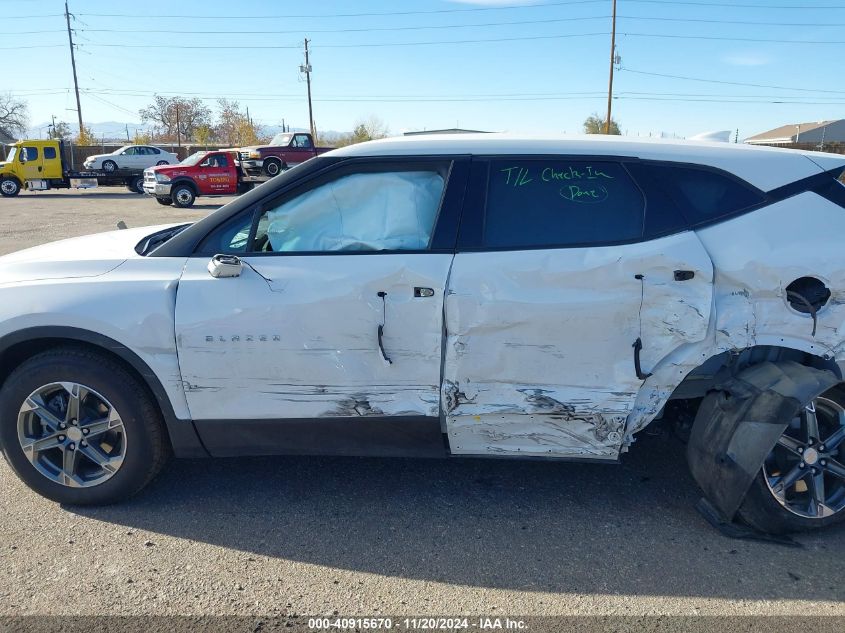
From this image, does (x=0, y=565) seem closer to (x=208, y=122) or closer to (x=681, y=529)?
(x=681, y=529)

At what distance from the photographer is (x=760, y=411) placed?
3018 mm

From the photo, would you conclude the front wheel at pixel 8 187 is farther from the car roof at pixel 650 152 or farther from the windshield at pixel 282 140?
the car roof at pixel 650 152

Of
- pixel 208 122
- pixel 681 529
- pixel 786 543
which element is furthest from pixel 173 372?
pixel 208 122

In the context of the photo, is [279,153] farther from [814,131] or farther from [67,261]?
[814,131]

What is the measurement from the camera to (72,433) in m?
3.28

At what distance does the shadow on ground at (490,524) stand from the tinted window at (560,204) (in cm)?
139

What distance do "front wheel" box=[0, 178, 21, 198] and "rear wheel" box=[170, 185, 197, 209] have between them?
10.6 metres

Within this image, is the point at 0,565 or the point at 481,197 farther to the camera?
the point at 481,197

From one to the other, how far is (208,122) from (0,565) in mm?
85423

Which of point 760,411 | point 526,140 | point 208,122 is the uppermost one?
point 208,122

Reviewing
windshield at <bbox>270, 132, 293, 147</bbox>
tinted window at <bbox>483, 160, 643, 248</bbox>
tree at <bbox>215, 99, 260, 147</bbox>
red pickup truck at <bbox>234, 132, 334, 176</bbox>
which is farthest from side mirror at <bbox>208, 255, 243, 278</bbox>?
tree at <bbox>215, 99, 260, 147</bbox>

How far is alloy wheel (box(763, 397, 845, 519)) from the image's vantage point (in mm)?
3119

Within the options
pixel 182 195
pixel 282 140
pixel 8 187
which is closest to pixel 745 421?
pixel 182 195

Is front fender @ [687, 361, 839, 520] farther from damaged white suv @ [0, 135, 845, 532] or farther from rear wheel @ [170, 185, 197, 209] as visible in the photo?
rear wheel @ [170, 185, 197, 209]
